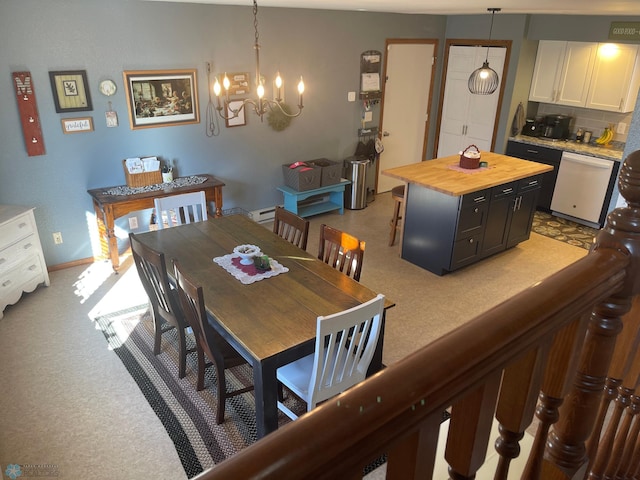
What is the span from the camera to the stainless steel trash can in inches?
234

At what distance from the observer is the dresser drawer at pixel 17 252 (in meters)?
3.69

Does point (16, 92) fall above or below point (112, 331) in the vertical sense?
above

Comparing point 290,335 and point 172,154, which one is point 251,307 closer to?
point 290,335

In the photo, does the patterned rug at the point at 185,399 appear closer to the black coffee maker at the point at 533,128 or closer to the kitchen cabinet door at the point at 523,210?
the kitchen cabinet door at the point at 523,210

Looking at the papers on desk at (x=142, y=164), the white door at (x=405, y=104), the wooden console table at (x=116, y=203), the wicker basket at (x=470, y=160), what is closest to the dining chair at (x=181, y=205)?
the wooden console table at (x=116, y=203)

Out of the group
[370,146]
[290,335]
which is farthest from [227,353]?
[370,146]

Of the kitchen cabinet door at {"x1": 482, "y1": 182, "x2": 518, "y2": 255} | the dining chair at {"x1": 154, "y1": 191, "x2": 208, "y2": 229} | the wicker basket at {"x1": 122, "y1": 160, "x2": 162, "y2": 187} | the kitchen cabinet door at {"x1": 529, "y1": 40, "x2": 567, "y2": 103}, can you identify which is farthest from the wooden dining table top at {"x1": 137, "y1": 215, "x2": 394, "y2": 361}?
the kitchen cabinet door at {"x1": 529, "y1": 40, "x2": 567, "y2": 103}

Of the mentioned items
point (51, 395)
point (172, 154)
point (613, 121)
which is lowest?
point (51, 395)

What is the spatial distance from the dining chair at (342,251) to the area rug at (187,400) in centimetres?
89

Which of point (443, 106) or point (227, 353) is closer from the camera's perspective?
point (227, 353)

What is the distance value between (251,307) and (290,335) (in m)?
0.34

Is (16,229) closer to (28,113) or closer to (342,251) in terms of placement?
(28,113)

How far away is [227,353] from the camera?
2.73m

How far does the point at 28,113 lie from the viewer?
13.0ft
